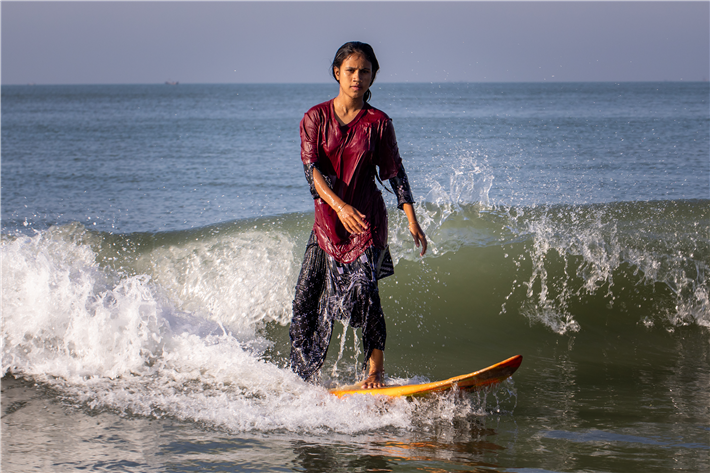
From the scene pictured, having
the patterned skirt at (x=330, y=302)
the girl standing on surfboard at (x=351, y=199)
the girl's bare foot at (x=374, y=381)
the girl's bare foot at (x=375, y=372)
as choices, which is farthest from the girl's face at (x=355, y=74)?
the girl's bare foot at (x=374, y=381)

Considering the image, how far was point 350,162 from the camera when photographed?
2.91m

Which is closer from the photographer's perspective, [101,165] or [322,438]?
[322,438]

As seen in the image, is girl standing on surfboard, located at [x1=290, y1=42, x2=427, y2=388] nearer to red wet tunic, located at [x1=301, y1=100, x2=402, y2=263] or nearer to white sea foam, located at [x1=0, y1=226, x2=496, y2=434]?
red wet tunic, located at [x1=301, y1=100, x2=402, y2=263]

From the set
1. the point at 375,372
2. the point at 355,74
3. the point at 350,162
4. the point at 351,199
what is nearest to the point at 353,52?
the point at 355,74

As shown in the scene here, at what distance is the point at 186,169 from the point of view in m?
14.9

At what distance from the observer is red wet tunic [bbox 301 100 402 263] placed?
290 centimetres

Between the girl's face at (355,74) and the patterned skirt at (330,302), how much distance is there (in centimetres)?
79

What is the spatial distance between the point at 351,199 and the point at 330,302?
1.91 feet

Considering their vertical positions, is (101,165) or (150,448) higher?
(101,165)

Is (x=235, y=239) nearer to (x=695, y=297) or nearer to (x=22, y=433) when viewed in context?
(x=22, y=433)

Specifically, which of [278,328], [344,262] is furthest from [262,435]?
[278,328]

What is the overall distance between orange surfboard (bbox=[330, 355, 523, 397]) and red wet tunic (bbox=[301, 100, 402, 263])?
72cm

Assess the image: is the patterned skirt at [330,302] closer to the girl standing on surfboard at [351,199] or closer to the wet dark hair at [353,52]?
the girl standing on surfboard at [351,199]

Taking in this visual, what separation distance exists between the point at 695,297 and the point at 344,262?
376cm
